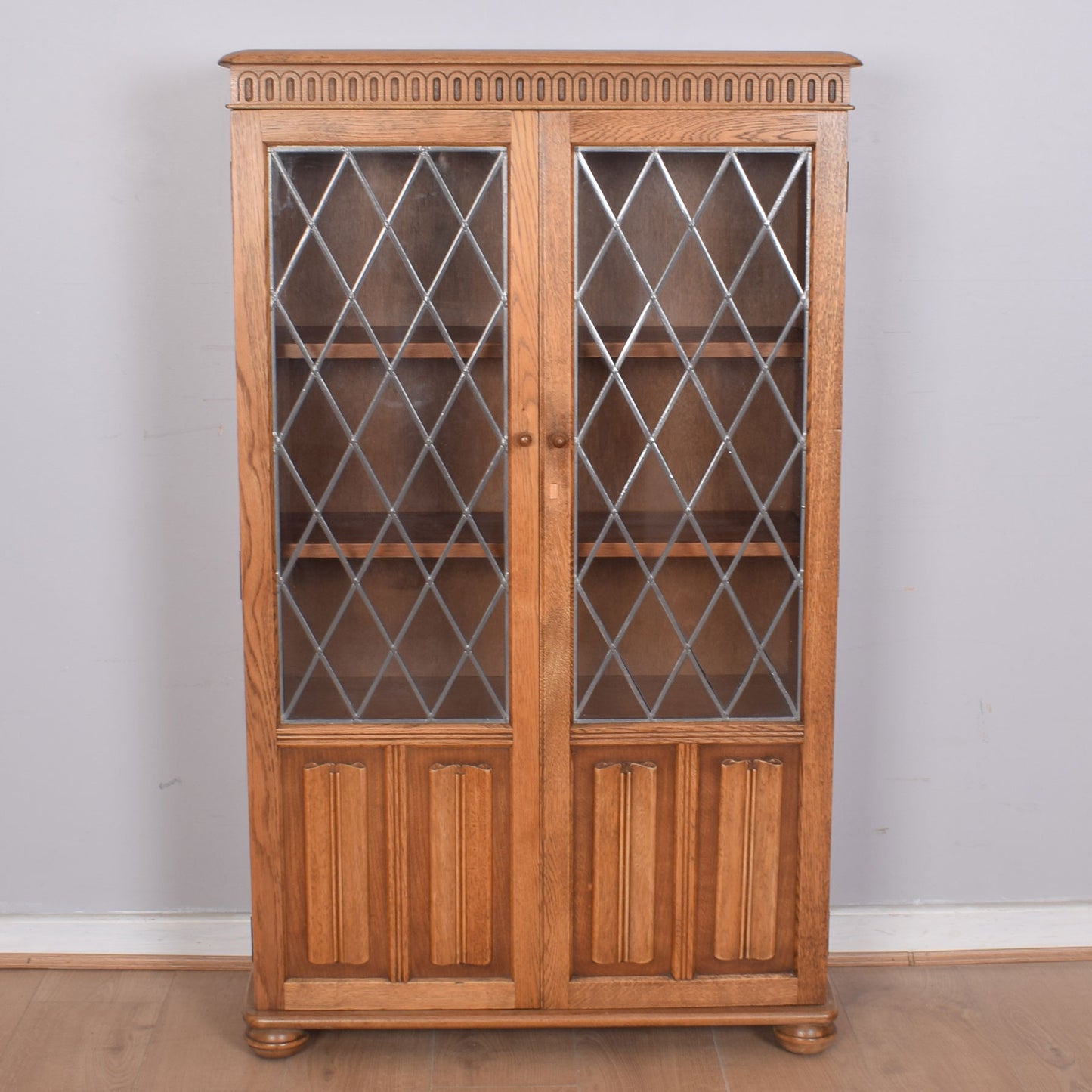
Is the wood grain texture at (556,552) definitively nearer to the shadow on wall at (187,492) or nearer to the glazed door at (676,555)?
the glazed door at (676,555)

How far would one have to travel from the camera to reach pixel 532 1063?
2.08 m

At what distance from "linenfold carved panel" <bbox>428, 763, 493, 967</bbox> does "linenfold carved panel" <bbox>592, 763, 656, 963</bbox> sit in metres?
0.18

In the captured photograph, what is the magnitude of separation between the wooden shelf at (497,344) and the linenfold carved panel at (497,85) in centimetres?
34

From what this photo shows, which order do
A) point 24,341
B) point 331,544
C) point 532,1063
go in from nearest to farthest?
1. point 331,544
2. point 532,1063
3. point 24,341

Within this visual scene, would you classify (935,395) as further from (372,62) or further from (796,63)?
(372,62)

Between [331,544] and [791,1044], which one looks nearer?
[331,544]

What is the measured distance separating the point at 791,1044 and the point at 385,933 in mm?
720

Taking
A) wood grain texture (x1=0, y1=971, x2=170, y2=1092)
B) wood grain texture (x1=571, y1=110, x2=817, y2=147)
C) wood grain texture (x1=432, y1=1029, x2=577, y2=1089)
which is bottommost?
wood grain texture (x1=432, y1=1029, x2=577, y2=1089)

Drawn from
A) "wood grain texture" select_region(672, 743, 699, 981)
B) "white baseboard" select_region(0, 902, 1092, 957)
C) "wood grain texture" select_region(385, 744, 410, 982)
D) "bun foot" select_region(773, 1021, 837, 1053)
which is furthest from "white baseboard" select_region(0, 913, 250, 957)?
"bun foot" select_region(773, 1021, 837, 1053)

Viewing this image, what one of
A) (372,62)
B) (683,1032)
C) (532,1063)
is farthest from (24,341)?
(683,1032)

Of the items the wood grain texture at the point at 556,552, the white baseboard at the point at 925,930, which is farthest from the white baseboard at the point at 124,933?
the wood grain texture at the point at 556,552

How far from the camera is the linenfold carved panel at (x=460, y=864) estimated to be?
201 centimetres

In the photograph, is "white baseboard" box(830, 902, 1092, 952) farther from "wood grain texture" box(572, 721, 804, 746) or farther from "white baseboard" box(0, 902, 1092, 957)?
"wood grain texture" box(572, 721, 804, 746)

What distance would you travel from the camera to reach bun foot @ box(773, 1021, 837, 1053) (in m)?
2.08
